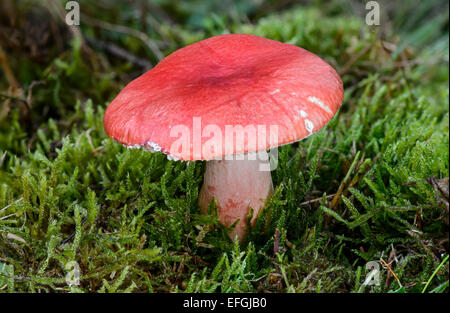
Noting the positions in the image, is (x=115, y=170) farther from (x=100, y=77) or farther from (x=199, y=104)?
(x=100, y=77)

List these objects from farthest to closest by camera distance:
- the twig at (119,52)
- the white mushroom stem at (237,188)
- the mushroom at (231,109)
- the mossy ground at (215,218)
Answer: the twig at (119,52)
the white mushroom stem at (237,188)
the mossy ground at (215,218)
the mushroom at (231,109)

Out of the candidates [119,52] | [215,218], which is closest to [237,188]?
[215,218]

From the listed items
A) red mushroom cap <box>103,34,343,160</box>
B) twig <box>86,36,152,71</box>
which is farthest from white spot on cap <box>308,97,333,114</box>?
twig <box>86,36,152,71</box>

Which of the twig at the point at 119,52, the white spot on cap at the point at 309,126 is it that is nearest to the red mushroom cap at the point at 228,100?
the white spot on cap at the point at 309,126

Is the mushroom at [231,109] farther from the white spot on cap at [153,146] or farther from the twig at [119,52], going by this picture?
the twig at [119,52]

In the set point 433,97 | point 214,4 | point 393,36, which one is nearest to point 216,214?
point 433,97

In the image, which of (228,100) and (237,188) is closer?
(228,100)

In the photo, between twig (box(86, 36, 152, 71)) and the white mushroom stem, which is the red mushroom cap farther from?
twig (box(86, 36, 152, 71))

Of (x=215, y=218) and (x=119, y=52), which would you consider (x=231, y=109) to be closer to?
(x=215, y=218)
